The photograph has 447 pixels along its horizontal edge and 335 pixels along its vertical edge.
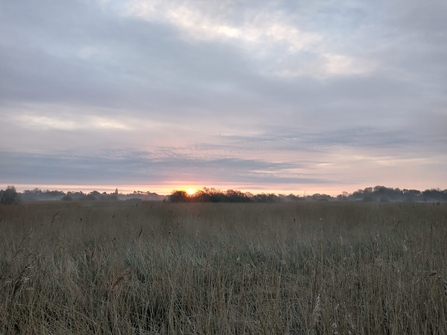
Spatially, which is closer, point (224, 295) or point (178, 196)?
point (224, 295)

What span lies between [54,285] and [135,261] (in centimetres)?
149

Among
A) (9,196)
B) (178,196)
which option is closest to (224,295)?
(9,196)

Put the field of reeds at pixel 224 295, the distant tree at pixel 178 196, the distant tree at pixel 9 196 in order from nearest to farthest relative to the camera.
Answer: the field of reeds at pixel 224 295, the distant tree at pixel 9 196, the distant tree at pixel 178 196

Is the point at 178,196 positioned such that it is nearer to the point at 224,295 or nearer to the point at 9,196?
the point at 9,196

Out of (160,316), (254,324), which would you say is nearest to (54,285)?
(160,316)

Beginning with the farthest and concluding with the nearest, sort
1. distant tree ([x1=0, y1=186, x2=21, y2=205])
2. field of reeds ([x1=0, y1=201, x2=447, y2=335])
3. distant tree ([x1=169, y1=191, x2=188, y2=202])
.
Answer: distant tree ([x1=169, y1=191, x2=188, y2=202]) → distant tree ([x1=0, y1=186, x2=21, y2=205]) → field of reeds ([x1=0, y1=201, x2=447, y2=335])

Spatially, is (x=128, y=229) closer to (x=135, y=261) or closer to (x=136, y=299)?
(x=135, y=261)

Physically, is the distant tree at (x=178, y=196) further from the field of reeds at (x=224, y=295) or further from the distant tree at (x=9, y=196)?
the field of reeds at (x=224, y=295)

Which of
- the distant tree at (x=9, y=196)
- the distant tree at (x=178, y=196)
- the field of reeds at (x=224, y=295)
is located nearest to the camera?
the field of reeds at (x=224, y=295)

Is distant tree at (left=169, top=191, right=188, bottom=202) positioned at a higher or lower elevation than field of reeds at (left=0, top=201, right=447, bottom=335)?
higher

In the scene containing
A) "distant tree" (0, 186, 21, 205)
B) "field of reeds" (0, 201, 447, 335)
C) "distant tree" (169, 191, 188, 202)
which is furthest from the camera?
"distant tree" (169, 191, 188, 202)

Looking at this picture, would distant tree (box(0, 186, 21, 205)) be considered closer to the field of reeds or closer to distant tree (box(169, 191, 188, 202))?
distant tree (box(169, 191, 188, 202))

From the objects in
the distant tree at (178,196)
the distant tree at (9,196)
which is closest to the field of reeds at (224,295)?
the distant tree at (9,196)

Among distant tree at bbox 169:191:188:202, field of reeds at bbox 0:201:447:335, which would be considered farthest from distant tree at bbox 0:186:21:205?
field of reeds at bbox 0:201:447:335
